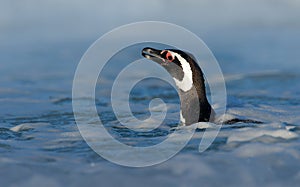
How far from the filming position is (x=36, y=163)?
5.05 meters

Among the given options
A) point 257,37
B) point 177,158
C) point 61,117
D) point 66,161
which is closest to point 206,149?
point 177,158

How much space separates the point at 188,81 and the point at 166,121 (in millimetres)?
748

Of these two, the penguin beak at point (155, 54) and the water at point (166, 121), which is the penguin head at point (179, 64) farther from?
the water at point (166, 121)

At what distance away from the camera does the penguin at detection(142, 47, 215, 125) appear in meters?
6.22

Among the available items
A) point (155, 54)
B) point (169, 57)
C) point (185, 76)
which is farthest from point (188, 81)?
point (155, 54)

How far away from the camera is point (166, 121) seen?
6918 mm

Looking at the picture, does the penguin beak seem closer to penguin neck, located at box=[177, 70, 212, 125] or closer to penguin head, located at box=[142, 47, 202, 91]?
penguin head, located at box=[142, 47, 202, 91]

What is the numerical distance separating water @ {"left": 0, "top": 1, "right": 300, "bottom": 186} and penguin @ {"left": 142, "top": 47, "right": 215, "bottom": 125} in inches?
11.8

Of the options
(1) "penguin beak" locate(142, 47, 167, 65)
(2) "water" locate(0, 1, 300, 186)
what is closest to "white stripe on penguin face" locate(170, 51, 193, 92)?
(1) "penguin beak" locate(142, 47, 167, 65)

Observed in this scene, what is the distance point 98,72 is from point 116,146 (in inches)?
217

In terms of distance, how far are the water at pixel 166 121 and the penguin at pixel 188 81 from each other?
300mm

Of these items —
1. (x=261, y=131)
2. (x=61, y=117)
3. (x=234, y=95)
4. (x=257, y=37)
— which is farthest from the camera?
(x=257, y=37)

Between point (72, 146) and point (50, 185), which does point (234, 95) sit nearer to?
point (72, 146)

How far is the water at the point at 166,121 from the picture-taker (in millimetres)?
4738
